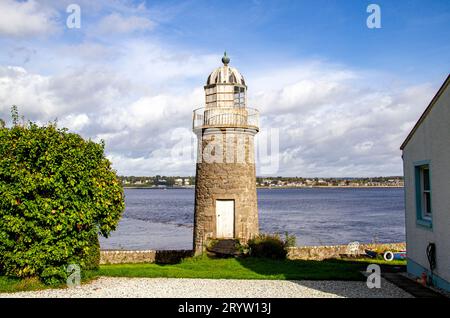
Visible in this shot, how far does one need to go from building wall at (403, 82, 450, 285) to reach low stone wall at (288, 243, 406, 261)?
330 inches

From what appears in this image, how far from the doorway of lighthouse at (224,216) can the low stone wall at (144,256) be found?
3.23 m

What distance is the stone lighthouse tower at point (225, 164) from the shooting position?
1873 centimetres

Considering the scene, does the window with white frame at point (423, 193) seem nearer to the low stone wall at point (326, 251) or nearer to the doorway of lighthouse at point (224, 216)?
the doorway of lighthouse at point (224, 216)

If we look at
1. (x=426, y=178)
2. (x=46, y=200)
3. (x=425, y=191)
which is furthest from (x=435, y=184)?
(x=46, y=200)

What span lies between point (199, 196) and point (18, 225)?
358 inches

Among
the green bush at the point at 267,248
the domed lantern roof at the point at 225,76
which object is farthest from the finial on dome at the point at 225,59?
the green bush at the point at 267,248

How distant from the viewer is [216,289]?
11.4 m

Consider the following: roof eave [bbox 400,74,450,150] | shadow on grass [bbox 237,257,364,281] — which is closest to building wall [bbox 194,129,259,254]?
shadow on grass [bbox 237,257,364,281]

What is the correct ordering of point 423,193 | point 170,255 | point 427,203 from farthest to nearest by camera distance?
1. point 170,255
2. point 423,193
3. point 427,203

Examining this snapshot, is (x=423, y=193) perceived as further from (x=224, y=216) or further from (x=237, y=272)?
(x=224, y=216)

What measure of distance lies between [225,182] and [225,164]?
2.57ft

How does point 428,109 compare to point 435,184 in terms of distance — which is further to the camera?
point 428,109
